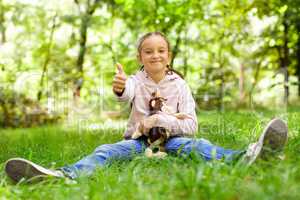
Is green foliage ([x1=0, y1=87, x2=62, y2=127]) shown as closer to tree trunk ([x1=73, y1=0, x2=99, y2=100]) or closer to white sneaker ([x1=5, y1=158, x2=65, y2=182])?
tree trunk ([x1=73, y1=0, x2=99, y2=100])

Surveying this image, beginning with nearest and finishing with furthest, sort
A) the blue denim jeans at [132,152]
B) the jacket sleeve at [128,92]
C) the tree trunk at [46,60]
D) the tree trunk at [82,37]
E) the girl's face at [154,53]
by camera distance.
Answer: the blue denim jeans at [132,152] < the jacket sleeve at [128,92] < the girl's face at [154,53] < the tree trunk at [46,60] < the tree trunk at [82,37]

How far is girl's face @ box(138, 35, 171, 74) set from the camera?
3643mm

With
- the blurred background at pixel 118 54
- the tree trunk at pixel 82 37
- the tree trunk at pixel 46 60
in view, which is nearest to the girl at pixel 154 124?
the blurred background at pixel 118 54

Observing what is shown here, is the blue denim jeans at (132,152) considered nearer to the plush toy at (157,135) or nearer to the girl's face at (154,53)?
the plush toy at (157,135)

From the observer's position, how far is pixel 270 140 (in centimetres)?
249

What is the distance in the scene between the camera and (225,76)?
15.0 meters

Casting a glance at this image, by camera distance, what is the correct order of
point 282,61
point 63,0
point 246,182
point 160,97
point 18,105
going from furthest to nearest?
point 282,61
point 63,0
point 18,105
point 160,97
point 246,182

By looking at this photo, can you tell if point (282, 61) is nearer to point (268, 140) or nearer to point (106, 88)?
point (106, 88)

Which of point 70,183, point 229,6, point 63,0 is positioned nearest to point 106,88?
point 63,0

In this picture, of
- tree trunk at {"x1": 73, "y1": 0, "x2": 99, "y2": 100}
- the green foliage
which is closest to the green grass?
the green foliage

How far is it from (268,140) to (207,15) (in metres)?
11.0

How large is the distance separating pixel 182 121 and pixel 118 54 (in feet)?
Result: 36.7

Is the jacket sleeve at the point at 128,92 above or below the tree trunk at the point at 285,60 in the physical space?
below

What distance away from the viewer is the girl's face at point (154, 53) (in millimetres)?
3643
